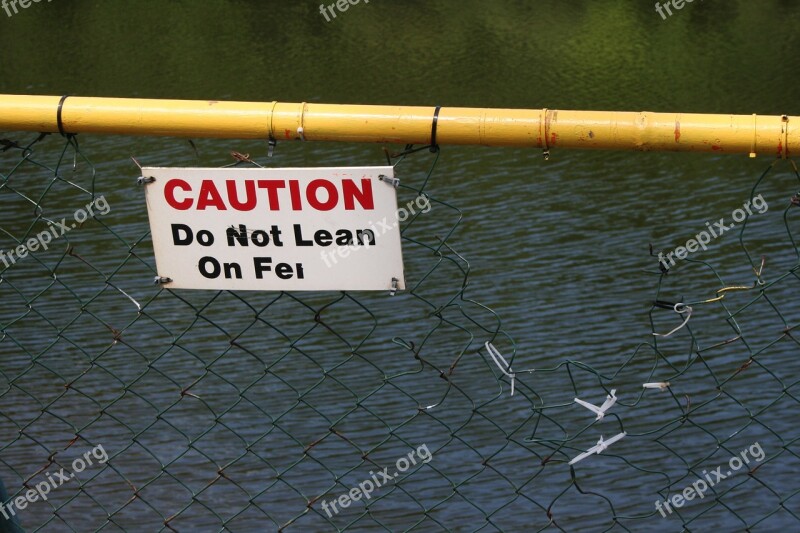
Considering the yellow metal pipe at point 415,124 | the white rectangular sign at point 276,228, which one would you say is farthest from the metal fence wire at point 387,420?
the yellow metal pipe at point 415,124

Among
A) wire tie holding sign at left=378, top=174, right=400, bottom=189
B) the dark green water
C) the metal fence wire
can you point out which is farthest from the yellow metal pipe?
the metal fence wire

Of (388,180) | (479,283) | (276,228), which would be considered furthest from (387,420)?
(388,180)

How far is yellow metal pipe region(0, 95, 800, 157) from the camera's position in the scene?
2.06 meters

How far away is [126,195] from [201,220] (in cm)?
749

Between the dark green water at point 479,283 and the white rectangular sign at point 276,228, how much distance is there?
0.51m

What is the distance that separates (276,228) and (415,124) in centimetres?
37

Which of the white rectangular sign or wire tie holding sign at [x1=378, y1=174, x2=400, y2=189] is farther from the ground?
wire tie holding sign at [x1=378, y1=174, x2=400, y2=189]

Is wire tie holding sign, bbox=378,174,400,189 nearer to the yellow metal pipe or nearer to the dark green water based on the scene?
the yellow metal pipe

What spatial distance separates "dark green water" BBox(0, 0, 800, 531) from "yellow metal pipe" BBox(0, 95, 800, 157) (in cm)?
55

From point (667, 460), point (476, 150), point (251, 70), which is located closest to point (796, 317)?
point (667, 460)

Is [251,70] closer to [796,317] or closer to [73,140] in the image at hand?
[796,317]

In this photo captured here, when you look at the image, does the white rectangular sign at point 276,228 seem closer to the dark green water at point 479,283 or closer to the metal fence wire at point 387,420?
the dark green water at point 479,283

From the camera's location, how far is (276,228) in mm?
2262

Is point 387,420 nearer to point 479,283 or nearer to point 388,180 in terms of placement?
point 479,283
